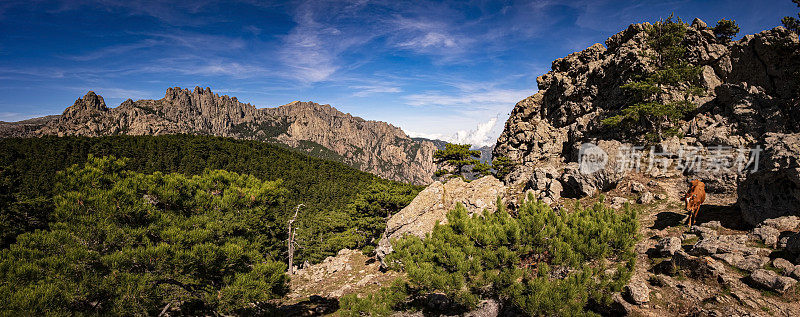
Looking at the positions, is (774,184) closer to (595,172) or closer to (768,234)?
(768,234)

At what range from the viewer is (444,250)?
814 centimetres

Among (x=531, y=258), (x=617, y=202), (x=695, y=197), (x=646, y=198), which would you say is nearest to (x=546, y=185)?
(x=617, y=202)

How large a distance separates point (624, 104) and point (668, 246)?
2648cm

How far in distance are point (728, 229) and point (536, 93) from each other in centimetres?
4055

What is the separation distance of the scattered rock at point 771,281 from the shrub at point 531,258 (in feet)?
11.2

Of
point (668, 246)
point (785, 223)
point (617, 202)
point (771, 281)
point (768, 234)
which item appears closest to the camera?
point (771, 281)

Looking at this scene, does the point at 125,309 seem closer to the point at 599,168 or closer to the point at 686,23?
the point at 599,168

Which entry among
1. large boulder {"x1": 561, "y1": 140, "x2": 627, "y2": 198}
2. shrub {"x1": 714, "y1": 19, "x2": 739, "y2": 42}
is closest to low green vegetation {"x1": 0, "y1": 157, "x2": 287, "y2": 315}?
large boulder {"x1": 561, "y1": 140, "x2": 627, "y2": 198}

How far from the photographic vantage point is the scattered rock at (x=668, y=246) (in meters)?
10.7

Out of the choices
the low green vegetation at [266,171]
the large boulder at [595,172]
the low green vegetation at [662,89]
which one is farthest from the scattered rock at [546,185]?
the low green vegetation at [266,171]

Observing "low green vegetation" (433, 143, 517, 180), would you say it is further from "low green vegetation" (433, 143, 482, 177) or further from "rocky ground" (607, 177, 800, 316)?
"rocky ground" (607, 177, 800, 316)

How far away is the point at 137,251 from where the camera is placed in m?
6.64

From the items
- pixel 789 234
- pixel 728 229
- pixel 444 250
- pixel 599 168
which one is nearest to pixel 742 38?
pixel 599 168

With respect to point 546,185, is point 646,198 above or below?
below
